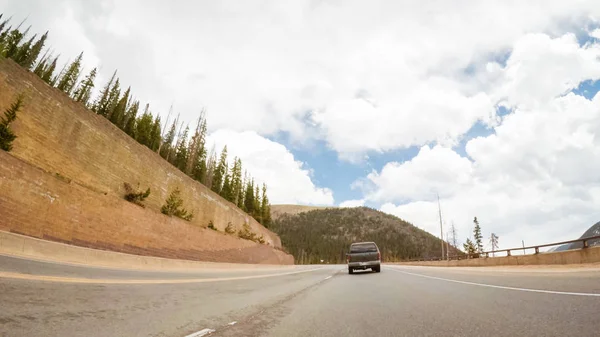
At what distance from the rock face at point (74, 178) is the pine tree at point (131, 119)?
21471 mm

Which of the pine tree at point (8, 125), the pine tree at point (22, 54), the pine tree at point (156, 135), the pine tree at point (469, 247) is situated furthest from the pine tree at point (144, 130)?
the pine tree at point (469, 247)

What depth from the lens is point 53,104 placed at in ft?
57.9

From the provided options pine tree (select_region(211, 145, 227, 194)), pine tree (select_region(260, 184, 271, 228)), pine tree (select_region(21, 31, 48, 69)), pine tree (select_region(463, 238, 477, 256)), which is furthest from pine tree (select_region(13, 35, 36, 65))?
pine tree (select_region(463, 238, 477, 256))

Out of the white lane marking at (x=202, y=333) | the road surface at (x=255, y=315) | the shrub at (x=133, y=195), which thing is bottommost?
the white lane marking at (x=202, y=333)

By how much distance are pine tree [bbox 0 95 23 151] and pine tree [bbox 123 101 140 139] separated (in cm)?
3093

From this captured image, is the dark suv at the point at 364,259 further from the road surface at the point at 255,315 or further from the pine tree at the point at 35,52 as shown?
the pine tree at the point at 35,52

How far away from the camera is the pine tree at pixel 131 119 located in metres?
45.8

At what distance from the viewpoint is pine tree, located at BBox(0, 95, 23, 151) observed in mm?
14430

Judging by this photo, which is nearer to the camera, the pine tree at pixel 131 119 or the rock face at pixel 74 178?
the rock face at pixel 74 178

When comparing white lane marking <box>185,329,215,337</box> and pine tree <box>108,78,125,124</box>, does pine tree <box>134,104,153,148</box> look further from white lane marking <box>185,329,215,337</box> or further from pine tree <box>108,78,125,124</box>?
white lane marking <box>185,329,215,337</box>

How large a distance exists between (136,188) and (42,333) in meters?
23.1

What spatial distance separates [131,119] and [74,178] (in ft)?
105

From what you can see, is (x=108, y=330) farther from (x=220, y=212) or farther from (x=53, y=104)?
(x=220, y=212)

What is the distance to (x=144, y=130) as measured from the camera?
4656cm
